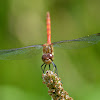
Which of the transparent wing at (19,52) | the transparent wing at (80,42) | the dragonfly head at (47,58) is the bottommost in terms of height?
the dragonfly head at (47,58)

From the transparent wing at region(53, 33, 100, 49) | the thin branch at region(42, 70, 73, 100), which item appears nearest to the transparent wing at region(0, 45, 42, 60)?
the transparent wing at region(53, 33, 100, 49)

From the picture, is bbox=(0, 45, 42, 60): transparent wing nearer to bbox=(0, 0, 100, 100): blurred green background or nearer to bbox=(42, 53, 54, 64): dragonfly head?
bbox=(42, 53, 54, 64): dragonfly head

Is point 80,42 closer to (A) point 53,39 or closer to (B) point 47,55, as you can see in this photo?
(B) point 47,55

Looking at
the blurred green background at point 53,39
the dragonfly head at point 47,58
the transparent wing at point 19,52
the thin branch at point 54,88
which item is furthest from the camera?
the blurred green background at point 53,39

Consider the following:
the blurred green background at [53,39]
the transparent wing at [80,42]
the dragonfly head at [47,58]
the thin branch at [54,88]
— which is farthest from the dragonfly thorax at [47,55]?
the blurred green background at [53,39]

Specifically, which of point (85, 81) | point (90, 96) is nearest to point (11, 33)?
point (85, 81)

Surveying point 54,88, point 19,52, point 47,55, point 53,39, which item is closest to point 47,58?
point 47,55

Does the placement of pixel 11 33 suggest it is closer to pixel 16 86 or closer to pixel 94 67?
pixel 16 86

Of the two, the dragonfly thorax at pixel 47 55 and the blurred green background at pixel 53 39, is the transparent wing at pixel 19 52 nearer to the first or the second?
the dragonfly thorax at pixel 47 55
